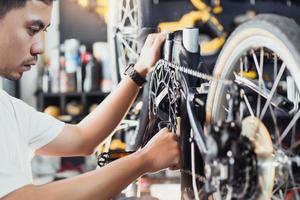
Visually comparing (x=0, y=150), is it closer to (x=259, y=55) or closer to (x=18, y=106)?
(x=18, y=106)

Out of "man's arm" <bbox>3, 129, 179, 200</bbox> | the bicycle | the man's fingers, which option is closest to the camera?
the bicycle

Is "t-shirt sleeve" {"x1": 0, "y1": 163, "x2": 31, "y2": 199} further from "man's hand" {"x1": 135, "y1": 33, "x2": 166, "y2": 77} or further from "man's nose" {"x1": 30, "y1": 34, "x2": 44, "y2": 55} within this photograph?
"man's hand" {"x1": 135, "y1": 33, "x2": 166, "y2": 77}

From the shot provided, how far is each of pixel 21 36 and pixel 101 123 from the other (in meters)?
0.33

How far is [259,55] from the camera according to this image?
0.86 meters

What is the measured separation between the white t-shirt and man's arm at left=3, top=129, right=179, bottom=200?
0.03m

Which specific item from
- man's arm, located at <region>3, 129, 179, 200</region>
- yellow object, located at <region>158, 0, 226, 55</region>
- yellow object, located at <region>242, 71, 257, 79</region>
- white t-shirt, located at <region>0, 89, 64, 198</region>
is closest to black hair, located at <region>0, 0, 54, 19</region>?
white t-shirt, located at <region>0, 89, 64, 198</region>

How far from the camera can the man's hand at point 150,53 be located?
1.05 m

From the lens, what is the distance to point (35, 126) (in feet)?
3.50

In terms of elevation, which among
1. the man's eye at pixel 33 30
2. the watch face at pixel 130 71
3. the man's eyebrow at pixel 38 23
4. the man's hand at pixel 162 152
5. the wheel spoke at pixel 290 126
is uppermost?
the man's eyebrow at pixel 38 23

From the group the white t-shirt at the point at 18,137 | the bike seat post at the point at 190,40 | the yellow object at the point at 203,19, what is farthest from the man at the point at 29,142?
the yellow object at the point at 203,19

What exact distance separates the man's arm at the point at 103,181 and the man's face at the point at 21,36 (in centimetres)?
21

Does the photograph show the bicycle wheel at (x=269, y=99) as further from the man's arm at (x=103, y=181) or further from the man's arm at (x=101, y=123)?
the man's arm at (x=101, y=123)

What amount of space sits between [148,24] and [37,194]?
557 millimetres

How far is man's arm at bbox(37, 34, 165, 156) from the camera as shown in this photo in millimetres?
1096
